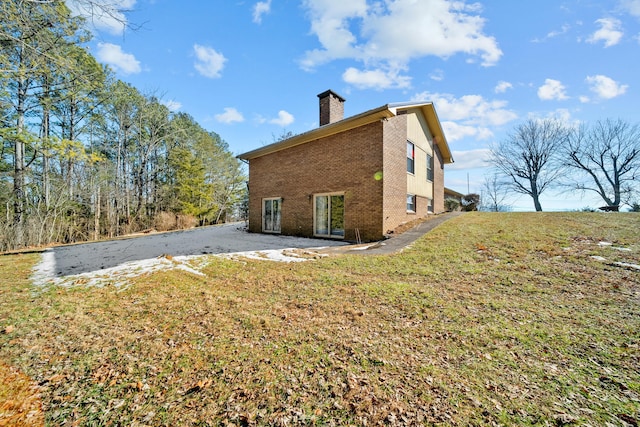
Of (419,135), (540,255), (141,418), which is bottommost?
(141,418)

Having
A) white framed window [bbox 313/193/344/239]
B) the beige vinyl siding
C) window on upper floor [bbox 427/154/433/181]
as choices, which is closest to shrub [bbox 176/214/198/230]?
white framed window [bbox 313/193/344/239]

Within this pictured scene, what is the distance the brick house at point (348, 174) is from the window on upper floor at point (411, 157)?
1.9 inches

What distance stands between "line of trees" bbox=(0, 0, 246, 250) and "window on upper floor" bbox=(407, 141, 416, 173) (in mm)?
11415

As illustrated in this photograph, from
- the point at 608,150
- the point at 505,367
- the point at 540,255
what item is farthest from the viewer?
the point at 608,150

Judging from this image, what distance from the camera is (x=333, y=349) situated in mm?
2512

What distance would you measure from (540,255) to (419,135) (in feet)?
28.6

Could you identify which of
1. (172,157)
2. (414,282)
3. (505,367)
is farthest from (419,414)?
(172,157)

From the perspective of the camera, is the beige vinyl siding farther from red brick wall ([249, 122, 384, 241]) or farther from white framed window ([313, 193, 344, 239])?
white framed window ([313, 193, 344, 239])

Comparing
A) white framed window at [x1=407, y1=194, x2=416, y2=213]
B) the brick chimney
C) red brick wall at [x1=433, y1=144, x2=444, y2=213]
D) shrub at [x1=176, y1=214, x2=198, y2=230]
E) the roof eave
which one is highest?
the brick chimney

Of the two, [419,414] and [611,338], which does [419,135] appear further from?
[419,414]

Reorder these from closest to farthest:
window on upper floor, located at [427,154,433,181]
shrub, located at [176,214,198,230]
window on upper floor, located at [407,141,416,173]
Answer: window on upper floor, located at [407,141,416,173], window on upper floor, located at [427,154,433,181], shrub, located at [176,214,198,230]

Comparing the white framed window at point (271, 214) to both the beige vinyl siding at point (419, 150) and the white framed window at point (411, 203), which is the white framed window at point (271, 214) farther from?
the beige vinyl siding at point (419, 150)

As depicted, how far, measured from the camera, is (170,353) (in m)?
2.51

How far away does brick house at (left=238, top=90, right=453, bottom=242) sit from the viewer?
9352 millimetres
